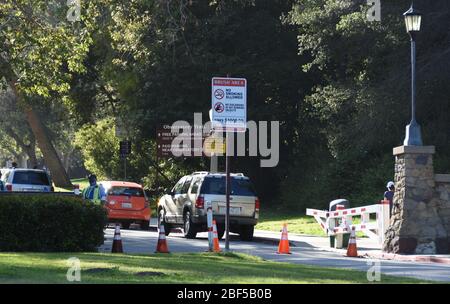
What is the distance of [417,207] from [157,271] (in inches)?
406

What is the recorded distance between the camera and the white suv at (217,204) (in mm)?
27141

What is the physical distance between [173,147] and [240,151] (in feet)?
10.9

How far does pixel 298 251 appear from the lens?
24375 mm

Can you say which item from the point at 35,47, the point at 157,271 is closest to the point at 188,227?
the point at 35,47

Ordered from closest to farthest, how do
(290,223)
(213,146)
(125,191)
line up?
(125,191) < (290,223) < (213,146)

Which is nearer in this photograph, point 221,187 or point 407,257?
point 407,257

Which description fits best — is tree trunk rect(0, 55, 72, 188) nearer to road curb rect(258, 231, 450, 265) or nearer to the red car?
the red car

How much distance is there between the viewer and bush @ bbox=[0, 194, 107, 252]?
61.7 ft

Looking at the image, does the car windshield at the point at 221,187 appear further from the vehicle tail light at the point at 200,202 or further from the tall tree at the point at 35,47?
the tall tree at the point at 35,47

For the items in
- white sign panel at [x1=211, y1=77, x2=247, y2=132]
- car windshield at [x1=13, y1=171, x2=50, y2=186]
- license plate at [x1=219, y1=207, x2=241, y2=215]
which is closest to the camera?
white sign panel at [x1=211, y1=77, x2=247, y2=132]

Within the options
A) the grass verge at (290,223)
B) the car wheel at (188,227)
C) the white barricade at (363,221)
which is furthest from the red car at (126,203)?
the white barricade at (363,221)

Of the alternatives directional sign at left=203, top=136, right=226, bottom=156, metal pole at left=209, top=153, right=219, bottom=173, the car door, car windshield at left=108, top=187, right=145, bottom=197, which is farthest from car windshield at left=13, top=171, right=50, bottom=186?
metal pole at left=209, top=153, right=219, bottom=173

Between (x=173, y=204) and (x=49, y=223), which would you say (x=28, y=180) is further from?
(x=49, y=223)

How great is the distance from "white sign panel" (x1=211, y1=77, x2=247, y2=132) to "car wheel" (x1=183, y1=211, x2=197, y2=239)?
299 inches
